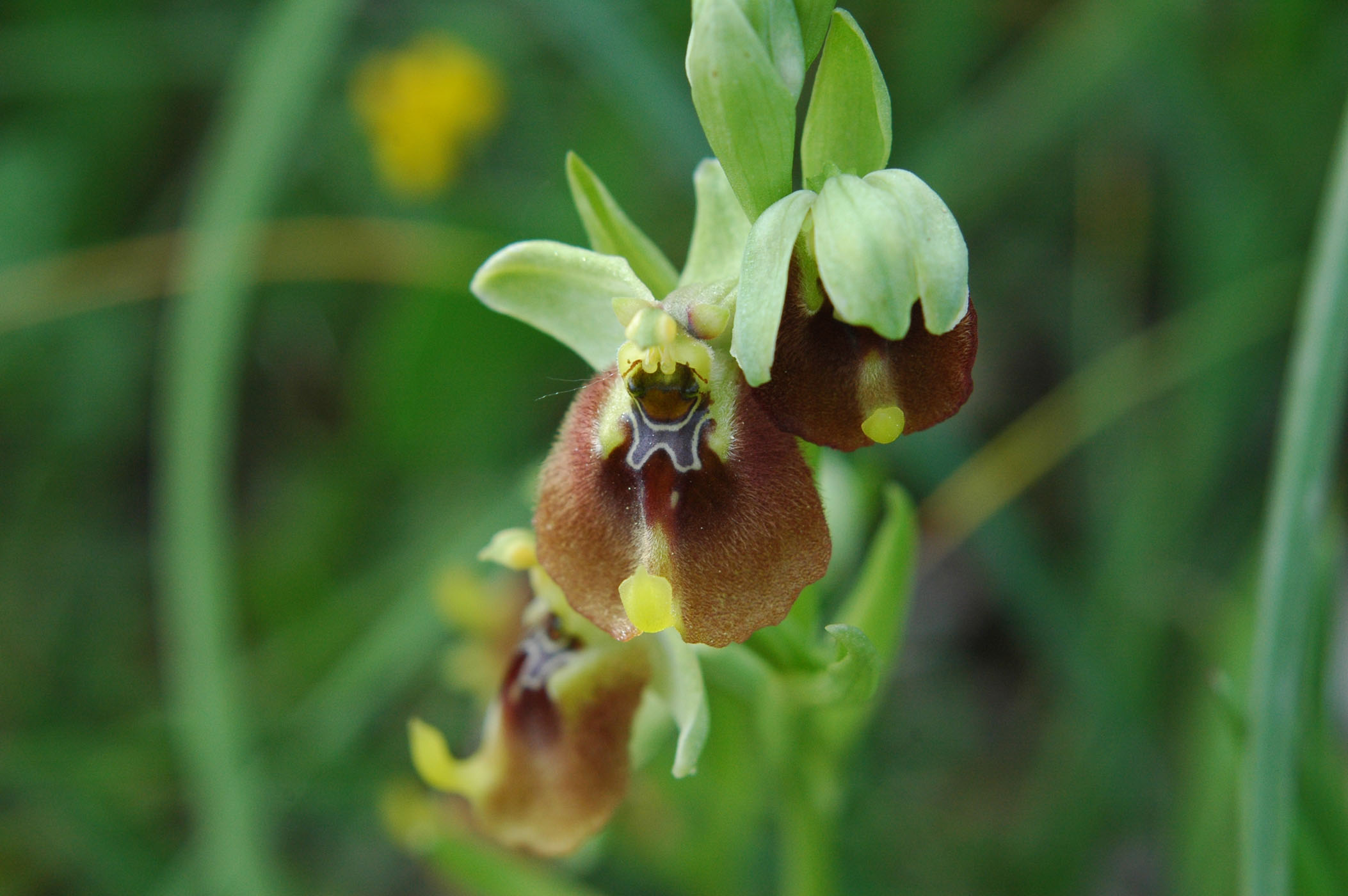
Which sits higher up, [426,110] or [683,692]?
[426,110]

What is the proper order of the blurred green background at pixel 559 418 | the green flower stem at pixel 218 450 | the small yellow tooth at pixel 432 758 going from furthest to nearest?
the blurred green background at pixel 559 418, the green flower stem at pixel 218 450, the small yellow tooth at pixel 432 758

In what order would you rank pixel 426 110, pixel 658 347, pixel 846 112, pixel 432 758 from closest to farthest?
1. pixel 658 347
2. pixel 846 112
3. pixel 432 758
4. pixel 426 110

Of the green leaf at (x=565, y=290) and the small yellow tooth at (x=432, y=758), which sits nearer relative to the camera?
the green leaf at (x=565, y=290)

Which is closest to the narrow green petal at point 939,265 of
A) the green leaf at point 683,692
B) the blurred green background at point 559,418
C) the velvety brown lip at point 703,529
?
the velvety brown lip at point 703,529

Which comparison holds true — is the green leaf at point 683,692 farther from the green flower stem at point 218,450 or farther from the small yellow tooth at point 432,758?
the green flower stem at point 218,450

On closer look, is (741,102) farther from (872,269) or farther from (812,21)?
(872,269)

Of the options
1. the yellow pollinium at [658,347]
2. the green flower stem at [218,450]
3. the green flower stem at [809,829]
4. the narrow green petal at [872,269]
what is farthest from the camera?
the green flower stem at [218,450]

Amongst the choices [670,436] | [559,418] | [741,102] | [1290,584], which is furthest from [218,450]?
[1290,584]
